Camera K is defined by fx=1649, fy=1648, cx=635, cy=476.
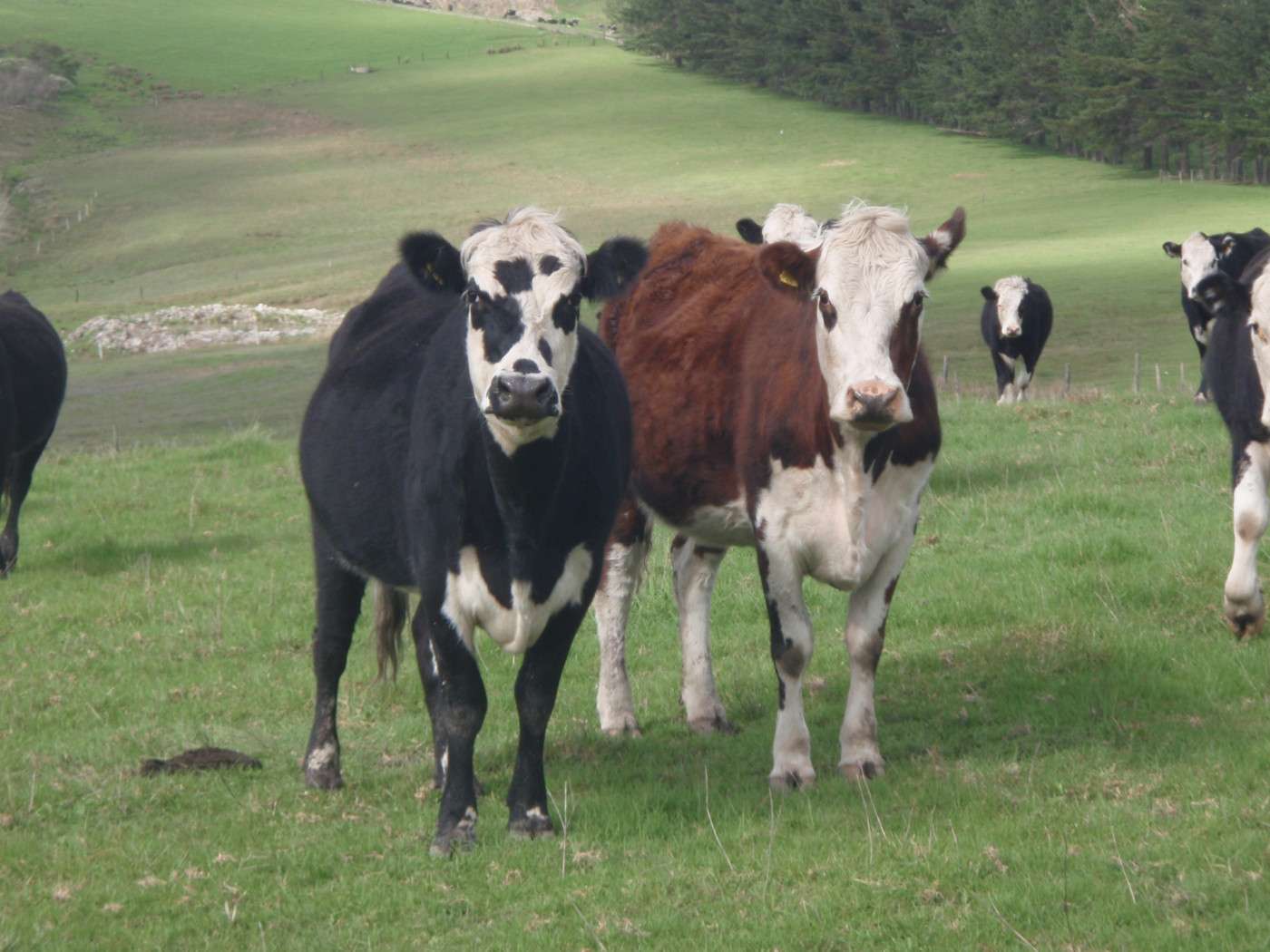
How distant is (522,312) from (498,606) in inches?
47.3

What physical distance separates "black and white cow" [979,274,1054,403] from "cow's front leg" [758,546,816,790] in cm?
2028

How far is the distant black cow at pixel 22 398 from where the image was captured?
13.9 m

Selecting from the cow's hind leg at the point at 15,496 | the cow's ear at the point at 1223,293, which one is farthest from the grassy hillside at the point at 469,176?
the cow's ear at the point at 1223,293

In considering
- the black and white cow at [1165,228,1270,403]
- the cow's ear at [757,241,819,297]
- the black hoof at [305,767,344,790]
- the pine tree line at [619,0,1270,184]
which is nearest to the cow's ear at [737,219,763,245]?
the cow's ear at [757,241,819,297]

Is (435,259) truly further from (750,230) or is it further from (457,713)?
(750,230)

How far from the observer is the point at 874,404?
22.7 ft

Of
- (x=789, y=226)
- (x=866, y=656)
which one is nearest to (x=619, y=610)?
(x=866, y=656)

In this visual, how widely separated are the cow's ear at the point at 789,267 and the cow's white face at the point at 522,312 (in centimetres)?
111

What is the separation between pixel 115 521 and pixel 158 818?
29.2 ft

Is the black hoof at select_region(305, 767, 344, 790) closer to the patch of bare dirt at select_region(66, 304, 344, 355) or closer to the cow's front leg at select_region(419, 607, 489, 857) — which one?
the cow's front leg at select_region(419, 607, 489, 857)

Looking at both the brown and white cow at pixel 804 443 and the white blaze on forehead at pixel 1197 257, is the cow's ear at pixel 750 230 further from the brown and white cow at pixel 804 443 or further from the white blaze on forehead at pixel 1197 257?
the white blaze on forehead at pixel 1197 257

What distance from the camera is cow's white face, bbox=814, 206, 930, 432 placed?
275 inches

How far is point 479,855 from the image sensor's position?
255 inches

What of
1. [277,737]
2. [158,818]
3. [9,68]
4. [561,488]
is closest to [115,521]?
[277,737]
